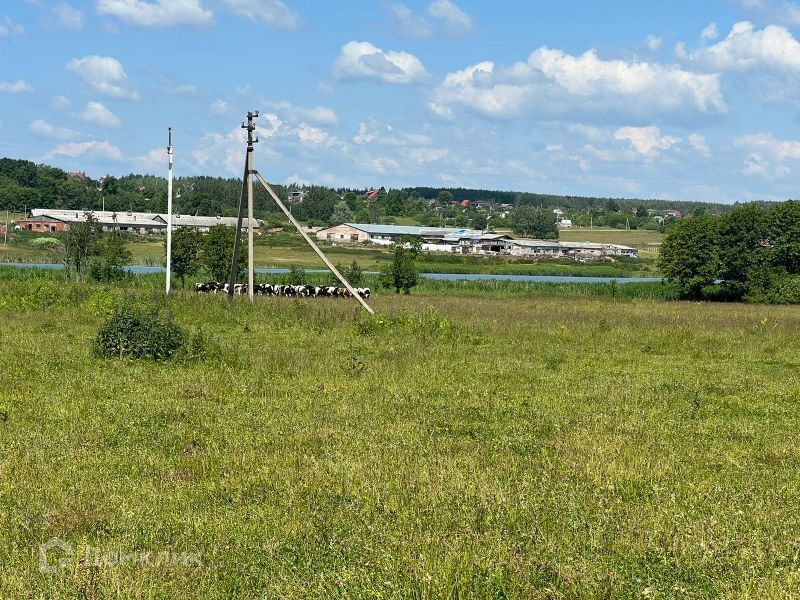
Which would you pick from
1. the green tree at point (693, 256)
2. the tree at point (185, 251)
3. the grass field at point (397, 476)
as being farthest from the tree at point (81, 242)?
the green tree at point (693, 256)

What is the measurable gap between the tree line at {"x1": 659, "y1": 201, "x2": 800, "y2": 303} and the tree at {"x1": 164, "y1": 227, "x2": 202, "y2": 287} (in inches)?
1541

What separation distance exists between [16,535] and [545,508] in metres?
5.68

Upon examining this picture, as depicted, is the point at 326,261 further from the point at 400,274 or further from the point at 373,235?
the point at 373,235

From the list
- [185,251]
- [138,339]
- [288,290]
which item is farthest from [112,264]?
[138,339]

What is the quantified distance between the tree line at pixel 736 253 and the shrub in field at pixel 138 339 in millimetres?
59101

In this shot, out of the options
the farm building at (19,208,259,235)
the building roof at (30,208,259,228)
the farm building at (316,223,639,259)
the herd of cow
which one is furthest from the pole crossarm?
the building roof at (30,208,259,228)

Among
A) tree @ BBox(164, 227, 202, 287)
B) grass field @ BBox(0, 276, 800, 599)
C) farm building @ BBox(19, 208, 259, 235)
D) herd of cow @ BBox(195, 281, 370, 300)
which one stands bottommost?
herd of cow @ BBox(195, 281, 370, 300)

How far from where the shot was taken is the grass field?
793 centimetres

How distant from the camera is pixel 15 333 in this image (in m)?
26.4

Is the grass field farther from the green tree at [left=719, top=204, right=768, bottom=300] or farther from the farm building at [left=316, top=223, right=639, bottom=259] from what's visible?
the farm building at [left=316, top=223, right=639, bottom=259]

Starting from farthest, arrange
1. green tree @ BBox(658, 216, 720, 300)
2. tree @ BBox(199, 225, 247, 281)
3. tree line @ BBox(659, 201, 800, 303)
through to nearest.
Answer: green tree @ BBox(658, 216, 720, 300) < tree line @ BBox(659, 201, 800, 303) < tree @ BBox(199, 225, 247, 281)

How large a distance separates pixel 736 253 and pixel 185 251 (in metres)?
44.7

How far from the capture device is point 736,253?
7219 centimetres

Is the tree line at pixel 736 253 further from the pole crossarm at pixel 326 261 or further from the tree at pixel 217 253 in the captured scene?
the pole crossarm at pixel 326 261
